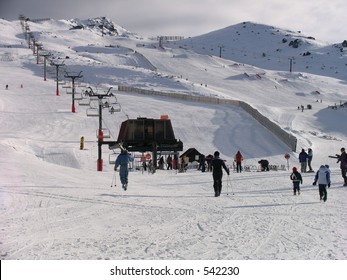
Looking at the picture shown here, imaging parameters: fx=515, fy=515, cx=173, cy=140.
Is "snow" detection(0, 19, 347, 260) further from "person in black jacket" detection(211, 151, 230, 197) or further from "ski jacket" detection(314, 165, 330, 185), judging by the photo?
"ski jacket" detection(314, 165, 330, 185)

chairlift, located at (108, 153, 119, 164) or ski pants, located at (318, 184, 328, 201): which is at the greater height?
ski pants, located at (318, 184, 328, 201)

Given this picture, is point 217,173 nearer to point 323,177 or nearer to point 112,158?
point 323,177

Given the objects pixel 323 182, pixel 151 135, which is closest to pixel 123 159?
pixel 323 182

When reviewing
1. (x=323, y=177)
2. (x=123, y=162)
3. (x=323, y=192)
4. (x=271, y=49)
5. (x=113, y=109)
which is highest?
(x=271, y=49)

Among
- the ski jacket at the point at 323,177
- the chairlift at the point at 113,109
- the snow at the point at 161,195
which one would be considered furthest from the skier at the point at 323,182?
the chairlift at the point at 113,109

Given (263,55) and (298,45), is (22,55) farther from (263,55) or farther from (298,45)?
(298,45)

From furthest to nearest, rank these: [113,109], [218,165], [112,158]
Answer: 1. [113,109]
2. [112,158]
3. [218,165]

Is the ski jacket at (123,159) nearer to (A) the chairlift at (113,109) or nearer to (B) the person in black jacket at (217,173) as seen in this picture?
(B) the person in black jacket at (217,173)

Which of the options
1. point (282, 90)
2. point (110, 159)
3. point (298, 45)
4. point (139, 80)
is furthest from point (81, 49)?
point (110, 159)

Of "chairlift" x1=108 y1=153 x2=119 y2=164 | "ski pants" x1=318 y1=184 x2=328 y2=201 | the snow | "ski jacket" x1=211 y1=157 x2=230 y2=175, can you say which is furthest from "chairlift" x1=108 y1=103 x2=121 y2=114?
"ski pants" x1=318 y1=184 x2=328 y2=201

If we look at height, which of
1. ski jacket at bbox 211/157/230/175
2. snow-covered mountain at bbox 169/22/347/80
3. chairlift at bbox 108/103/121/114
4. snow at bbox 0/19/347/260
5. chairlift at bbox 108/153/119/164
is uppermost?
snow-covered mountain at bbox 169/22/347/80

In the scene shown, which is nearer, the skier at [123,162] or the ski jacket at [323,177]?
the ski jacket at [323,177]

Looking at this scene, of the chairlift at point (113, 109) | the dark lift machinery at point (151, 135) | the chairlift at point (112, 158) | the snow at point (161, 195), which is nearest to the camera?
the snow at point (161, 195)

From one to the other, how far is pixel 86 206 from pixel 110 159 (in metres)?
18.1
